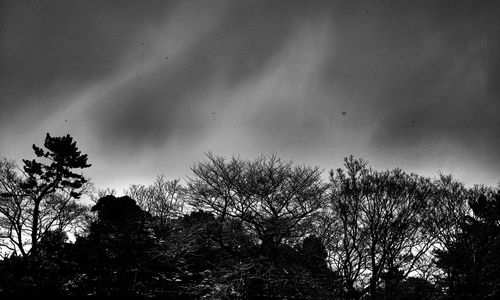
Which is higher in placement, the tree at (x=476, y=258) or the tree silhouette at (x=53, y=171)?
the tree silhouette at (x=53, y=171)

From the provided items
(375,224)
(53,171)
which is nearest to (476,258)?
(375,224)

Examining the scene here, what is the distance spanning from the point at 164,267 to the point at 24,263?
26.2 ft

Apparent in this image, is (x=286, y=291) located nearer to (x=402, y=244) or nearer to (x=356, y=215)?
(x=356, y=215)

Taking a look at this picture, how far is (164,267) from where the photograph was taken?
19359mm

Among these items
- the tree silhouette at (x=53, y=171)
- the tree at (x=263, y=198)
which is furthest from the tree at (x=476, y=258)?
the tree silhouette at (x=53, y=171)

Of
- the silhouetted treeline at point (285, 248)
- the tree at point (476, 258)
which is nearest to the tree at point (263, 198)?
the silhouetted treeline at point (285, 248)

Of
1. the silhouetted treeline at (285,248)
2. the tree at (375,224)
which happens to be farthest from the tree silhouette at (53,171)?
the tree at (375,224)

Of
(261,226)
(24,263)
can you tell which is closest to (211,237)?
(261,226)

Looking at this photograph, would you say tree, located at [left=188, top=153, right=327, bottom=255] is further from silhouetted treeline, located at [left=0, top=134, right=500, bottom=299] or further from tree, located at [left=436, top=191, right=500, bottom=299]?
tree, located at [left=436, top=191, right=500, bottom=299]

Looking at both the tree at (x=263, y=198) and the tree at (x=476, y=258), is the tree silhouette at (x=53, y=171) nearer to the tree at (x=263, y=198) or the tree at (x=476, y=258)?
the tree at (x=263, y=198)

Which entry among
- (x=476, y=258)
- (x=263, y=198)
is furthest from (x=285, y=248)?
(x=476, y=258)

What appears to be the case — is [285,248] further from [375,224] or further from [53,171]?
[53,171]

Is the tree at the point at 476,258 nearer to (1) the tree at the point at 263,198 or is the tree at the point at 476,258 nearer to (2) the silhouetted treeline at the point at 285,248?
(2) the silhouetted treeline at the point at 285,248

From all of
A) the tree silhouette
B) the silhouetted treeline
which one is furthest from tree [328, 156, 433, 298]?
the tree silhouette
